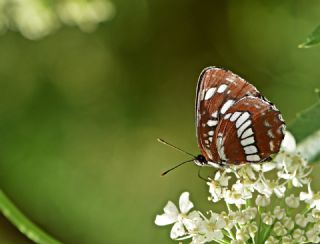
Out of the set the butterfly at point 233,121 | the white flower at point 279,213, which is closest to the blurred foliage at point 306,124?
the butterfly at point 233,121

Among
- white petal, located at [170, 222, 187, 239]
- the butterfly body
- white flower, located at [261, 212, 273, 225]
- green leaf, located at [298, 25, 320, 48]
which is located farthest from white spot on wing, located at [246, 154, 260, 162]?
green leaf, located at [298, 25, 320, 48]

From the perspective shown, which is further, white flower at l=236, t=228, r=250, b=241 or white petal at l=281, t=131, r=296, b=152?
white petal at l=281, t=131, r=296, b=152

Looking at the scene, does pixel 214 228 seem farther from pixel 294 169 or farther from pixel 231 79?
pixel 231 79

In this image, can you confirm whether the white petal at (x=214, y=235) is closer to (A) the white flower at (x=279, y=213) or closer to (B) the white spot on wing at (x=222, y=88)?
(A) the white flower at (x=279, y=213)

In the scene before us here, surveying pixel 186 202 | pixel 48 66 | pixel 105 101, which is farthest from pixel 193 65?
pixel 186 202

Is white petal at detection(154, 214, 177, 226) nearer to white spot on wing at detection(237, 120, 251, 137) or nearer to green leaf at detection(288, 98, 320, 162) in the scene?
white spot on wing at detection(237, 120, 251, 137)

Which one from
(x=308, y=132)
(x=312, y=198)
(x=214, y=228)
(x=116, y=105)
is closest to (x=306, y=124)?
(x=308, y=132)
